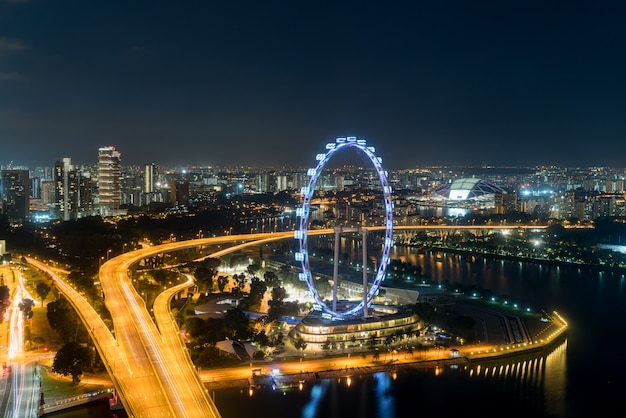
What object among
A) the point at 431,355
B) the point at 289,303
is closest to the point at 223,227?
the point at 289,303

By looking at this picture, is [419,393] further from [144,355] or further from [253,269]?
[253,269]

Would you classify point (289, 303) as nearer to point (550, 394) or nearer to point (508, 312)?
point (508, 312)

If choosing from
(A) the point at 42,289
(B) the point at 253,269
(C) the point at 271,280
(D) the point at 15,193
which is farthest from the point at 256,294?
(D) the point at 15,193

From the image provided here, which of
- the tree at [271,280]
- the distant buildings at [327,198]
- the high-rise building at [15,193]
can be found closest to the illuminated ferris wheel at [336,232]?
the tree at [271,280]

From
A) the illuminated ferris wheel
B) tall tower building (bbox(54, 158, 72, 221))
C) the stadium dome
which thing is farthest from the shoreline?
the stadium dome

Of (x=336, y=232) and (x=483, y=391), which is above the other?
(x=336, y=232)
